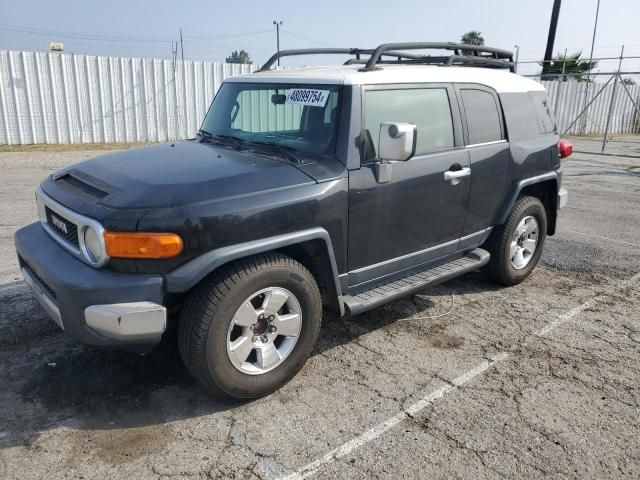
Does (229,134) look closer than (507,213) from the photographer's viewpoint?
Yes

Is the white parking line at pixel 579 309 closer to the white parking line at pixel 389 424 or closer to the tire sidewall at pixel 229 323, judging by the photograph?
the white parking line at pixel 389 424

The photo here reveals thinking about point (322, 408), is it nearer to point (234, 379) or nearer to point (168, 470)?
point (234, 379)

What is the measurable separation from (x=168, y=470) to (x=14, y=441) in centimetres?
90

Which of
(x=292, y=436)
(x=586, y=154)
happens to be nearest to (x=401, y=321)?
(x=292, y=436)

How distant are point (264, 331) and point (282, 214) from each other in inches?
29.0

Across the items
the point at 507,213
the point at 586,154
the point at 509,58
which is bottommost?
the point at 586,154

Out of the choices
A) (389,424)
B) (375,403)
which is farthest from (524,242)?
(389,424)

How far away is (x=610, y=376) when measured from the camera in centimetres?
360

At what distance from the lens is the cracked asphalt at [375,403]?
2713mm

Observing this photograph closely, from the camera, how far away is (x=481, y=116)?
14.6 ft

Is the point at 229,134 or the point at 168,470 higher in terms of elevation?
the point at 229,134

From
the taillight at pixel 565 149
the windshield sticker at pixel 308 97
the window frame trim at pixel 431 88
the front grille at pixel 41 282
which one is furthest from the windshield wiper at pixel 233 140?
the taillight at pixel 565 149

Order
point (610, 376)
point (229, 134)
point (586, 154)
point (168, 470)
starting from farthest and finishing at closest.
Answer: point (586, 154), point (229, 134), point (610, 376), point (168, 470)

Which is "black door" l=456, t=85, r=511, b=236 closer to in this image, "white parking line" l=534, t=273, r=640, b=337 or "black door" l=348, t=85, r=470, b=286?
"black door" l=348, t=85, r=470, b=286
